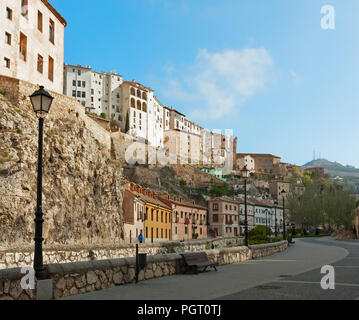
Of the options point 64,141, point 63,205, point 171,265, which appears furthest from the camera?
point 64,141

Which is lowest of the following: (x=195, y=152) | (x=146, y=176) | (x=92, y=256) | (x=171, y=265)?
(x=92, y=256)

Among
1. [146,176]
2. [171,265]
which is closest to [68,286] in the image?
[171,265]

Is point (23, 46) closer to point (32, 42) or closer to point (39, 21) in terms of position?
point (32, 42)

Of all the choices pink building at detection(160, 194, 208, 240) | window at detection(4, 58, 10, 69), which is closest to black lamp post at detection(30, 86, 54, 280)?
window at detection(4, 58, 10, 69)

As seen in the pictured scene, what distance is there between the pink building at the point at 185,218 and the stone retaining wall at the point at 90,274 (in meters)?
57.6

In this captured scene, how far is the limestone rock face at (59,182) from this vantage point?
3552 cm

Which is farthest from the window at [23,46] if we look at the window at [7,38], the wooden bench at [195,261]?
the wooden bench at [195,261]

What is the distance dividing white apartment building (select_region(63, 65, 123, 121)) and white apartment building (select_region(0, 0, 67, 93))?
70.1 meters

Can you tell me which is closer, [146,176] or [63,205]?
[63,205]

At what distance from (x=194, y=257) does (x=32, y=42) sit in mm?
39925

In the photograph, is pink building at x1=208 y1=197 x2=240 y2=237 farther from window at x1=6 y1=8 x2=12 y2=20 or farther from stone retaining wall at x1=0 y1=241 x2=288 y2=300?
stone retaining wall at x1=0 y1=241 x2=288 y2=300
